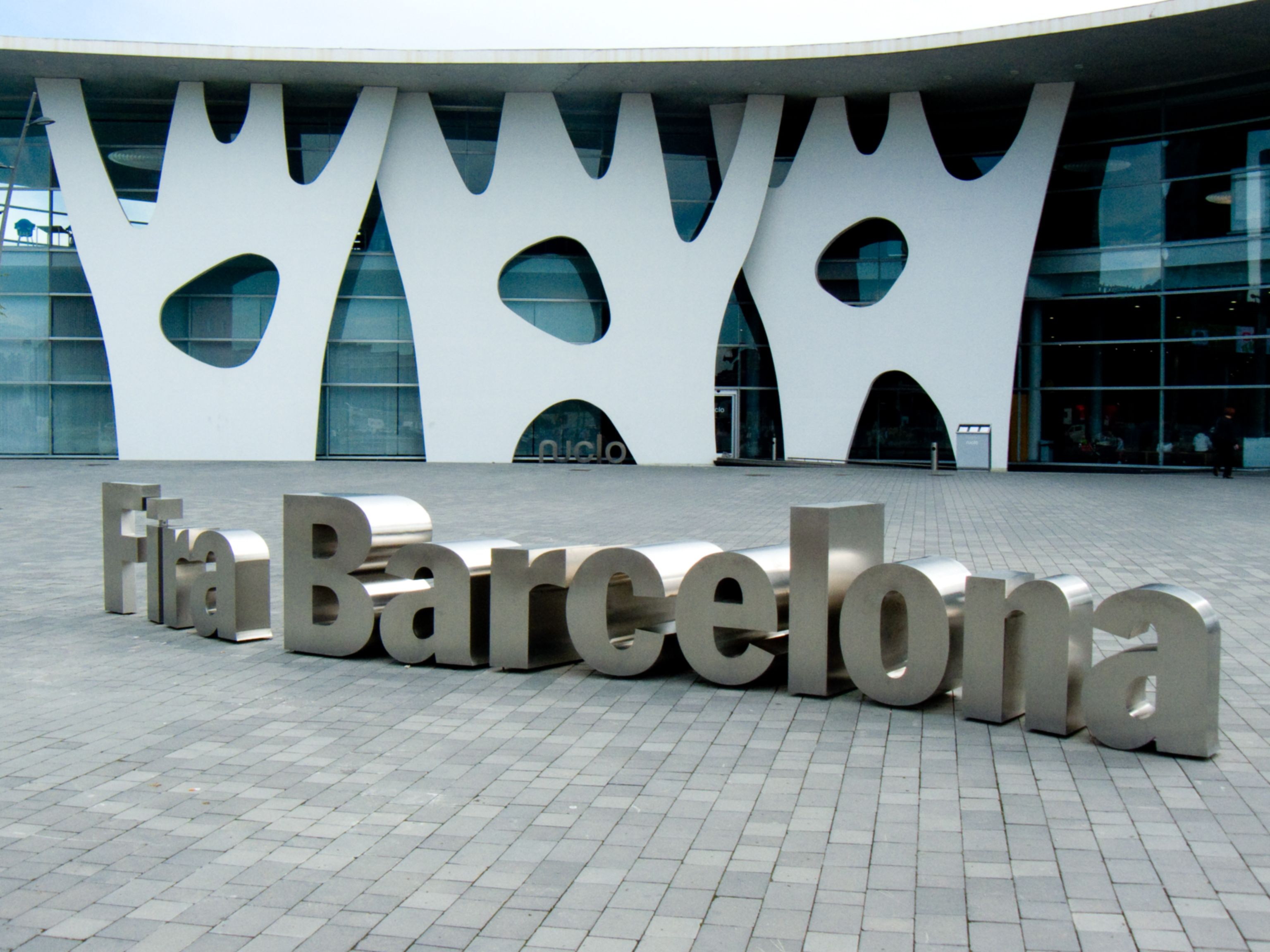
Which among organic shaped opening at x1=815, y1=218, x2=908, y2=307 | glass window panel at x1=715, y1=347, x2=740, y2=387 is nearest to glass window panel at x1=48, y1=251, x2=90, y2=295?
glass window panel at x1=715, y1=347, x2=740, y2=387

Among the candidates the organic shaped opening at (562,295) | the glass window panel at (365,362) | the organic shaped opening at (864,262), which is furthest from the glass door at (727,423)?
the glass window panel at (365,362)

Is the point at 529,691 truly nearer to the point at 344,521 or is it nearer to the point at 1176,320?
the point at 344,521

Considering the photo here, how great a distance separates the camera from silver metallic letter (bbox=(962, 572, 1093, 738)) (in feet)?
17.9

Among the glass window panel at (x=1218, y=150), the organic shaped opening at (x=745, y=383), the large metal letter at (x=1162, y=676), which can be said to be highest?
the glass window panel at (x=1218, y=150)

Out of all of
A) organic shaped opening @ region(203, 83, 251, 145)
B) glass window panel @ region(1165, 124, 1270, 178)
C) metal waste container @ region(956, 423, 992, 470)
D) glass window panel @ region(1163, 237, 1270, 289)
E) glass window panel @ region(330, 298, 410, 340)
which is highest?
organic shaped opening @ region(203, 83, 251, 145)

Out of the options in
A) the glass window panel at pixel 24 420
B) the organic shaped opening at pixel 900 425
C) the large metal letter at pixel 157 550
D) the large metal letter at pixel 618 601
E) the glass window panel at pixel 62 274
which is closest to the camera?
the large metal letter at pixel 618 601

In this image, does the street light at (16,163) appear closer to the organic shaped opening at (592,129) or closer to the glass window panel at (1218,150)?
the organic shaped opening at (592,129)

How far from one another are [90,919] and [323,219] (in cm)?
2862

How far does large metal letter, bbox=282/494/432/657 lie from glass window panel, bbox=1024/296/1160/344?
25381 millimetres

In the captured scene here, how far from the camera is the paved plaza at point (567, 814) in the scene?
347 cm

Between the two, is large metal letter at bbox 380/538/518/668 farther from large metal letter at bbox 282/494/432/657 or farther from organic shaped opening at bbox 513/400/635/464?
organic shaped opening at bbox 513/400/635/464

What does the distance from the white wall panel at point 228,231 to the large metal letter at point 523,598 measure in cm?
2491

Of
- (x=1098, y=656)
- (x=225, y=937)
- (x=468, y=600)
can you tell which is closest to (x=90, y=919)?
(x=225, y=937)

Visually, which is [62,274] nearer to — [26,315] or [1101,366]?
[26,315]
